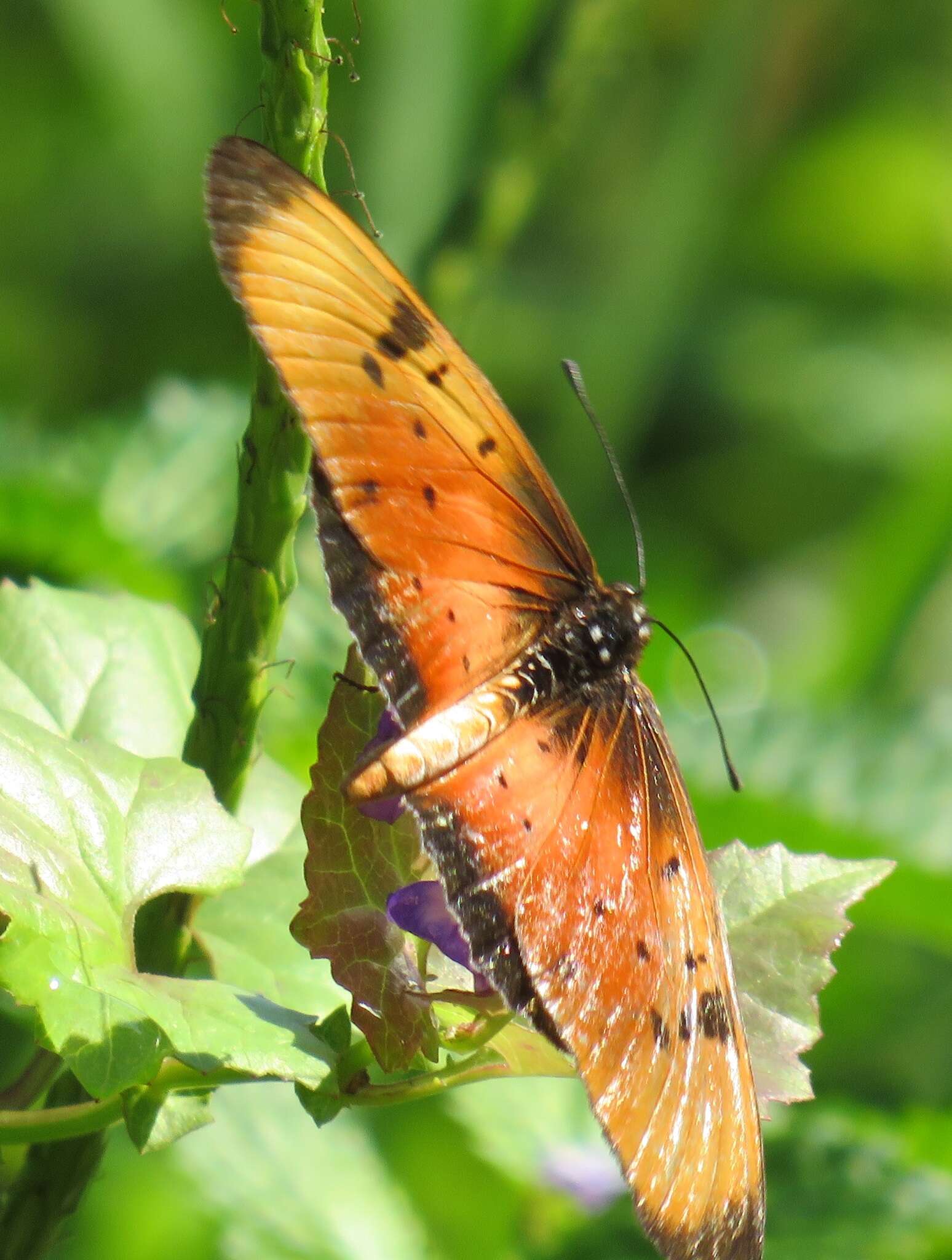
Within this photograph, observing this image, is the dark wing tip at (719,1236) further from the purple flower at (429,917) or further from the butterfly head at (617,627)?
the butterfly head at (617,627)

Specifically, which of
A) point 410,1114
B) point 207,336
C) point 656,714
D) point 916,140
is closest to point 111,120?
point 207,336

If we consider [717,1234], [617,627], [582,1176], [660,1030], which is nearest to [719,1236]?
[717,1234]

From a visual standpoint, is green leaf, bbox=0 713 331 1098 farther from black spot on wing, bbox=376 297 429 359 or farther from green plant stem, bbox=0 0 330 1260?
black spot on wing, bbox=376 297 429 359

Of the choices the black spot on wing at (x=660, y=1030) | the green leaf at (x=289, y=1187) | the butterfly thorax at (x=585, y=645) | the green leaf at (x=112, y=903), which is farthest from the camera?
the green leaf at (x=289, y=1187)

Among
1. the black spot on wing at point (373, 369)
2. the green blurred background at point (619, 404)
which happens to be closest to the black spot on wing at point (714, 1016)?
the black spot on wing at point (373, 369)

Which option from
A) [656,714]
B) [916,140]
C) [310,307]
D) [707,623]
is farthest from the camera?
[916,140]

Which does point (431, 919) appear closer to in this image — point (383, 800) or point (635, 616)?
point (383, 800)

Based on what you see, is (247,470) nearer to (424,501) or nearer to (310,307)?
(310,307)
